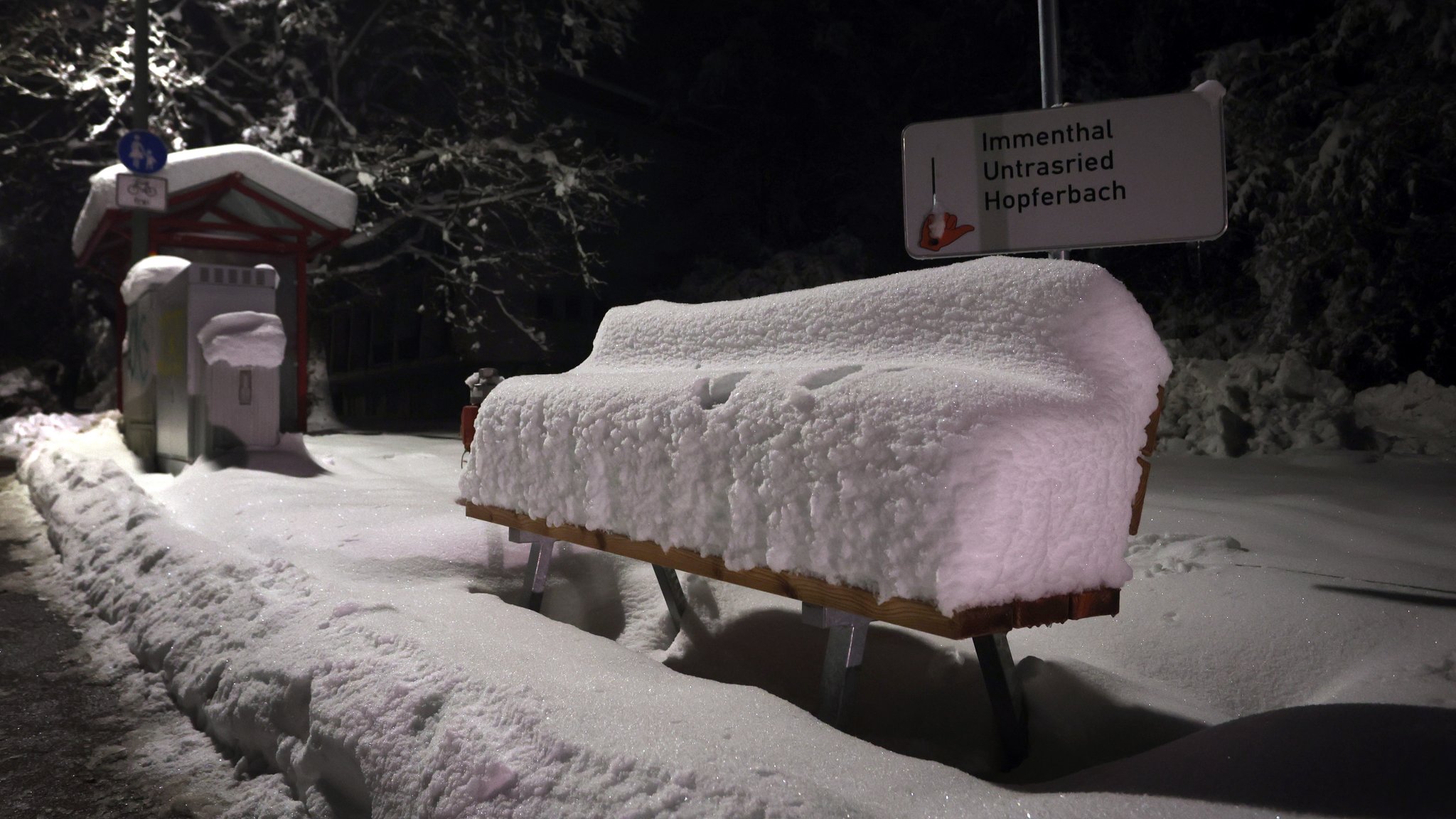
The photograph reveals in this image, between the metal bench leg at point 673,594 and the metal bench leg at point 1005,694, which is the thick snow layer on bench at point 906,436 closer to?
the metal bench leg at point 1005,694

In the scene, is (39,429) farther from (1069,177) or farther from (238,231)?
(1069,177)

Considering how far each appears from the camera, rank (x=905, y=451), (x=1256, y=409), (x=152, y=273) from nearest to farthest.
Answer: (x=905, y=451) < (x=1256, y=409) < (x=152, y=273)

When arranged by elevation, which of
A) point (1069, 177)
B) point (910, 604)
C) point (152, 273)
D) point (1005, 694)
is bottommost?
point (1005, 694)

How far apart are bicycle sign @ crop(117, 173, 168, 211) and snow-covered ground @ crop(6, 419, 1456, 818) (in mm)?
5385

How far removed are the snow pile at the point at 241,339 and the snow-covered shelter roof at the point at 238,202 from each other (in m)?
2.92

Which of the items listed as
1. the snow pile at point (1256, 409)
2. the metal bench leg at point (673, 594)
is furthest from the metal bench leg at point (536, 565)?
the snow pile at point (1256, 409)

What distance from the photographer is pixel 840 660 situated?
264 cm

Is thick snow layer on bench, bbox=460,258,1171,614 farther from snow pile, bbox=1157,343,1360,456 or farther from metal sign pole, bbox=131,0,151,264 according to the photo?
metal sign pole, bbox=131,0,151,264

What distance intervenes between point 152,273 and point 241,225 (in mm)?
2653

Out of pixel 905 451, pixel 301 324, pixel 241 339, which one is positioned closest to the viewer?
pixel 905 451

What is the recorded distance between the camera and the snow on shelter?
10539 mm

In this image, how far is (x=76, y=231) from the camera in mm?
12969

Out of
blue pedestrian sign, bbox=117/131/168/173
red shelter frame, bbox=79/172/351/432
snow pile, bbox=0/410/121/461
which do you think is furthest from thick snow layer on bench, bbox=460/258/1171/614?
snow pile, bbox=0/410/121/461

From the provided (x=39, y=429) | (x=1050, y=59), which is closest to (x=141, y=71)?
(x=39, y=429)
